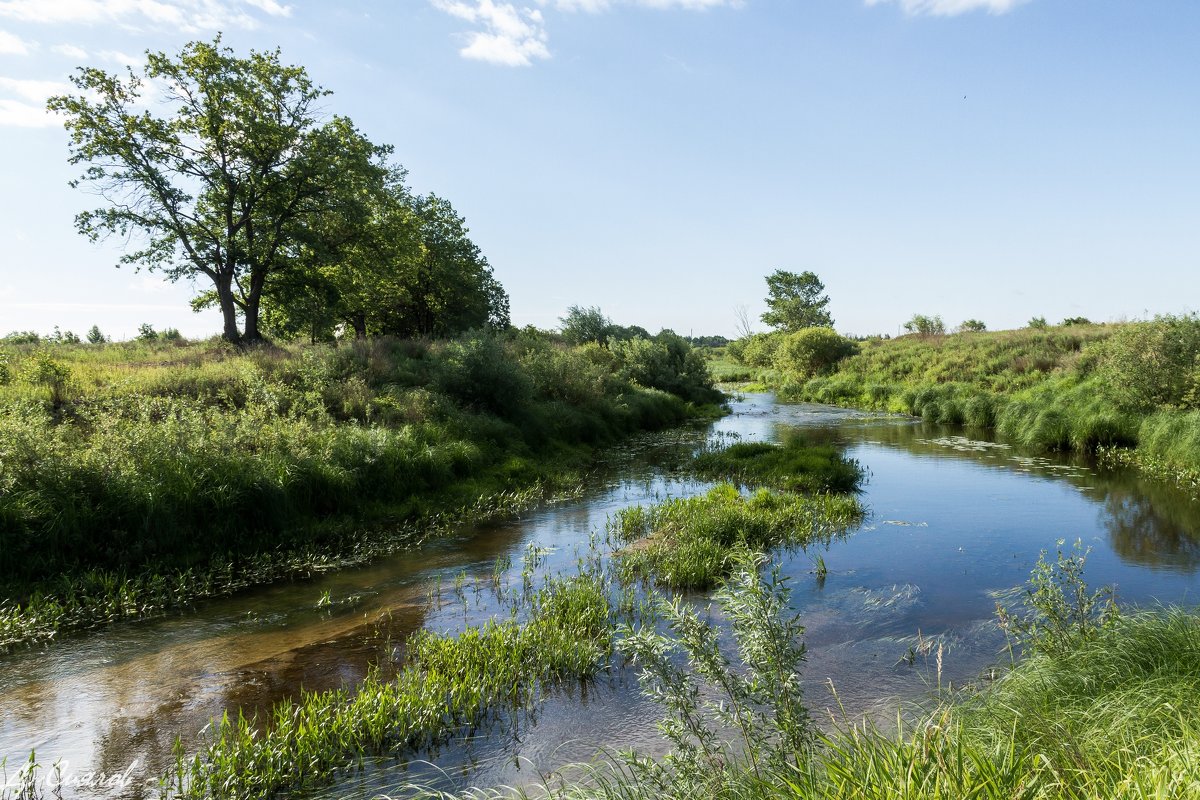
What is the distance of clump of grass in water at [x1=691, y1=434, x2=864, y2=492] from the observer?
16973 millimetres

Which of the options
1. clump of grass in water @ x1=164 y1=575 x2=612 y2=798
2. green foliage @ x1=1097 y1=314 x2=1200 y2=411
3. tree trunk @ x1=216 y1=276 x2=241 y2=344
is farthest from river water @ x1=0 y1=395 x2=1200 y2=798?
tree trunk @ x1=216 y1=276 x2=241 y2=344

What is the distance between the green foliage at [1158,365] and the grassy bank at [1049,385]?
0.03 m

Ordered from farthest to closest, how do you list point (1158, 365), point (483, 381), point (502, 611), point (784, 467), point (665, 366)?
point (665, 366) < point (483, 381) < point (1158, 365) < point (784, 467) < point (502, 611)

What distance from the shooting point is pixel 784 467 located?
18.0m

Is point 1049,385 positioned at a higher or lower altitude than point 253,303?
lower

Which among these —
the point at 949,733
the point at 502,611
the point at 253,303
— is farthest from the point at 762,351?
the point at 949,733

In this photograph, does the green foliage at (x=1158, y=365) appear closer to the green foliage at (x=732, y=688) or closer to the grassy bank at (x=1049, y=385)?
the grassy bank at (x=1049, y=385)

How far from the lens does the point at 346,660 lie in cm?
773

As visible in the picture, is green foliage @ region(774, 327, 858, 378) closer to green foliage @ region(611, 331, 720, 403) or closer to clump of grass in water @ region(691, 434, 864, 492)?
green foliage @ region(611, 331, 720, 403)

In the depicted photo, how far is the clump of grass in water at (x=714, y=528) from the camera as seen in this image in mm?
10641

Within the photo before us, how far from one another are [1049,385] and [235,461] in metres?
32.5

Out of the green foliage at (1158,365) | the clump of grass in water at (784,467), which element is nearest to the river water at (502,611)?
the clump of grass in water at (784,467)

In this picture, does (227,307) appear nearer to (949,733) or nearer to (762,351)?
(949,733)

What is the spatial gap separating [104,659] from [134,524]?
334 centimetres
